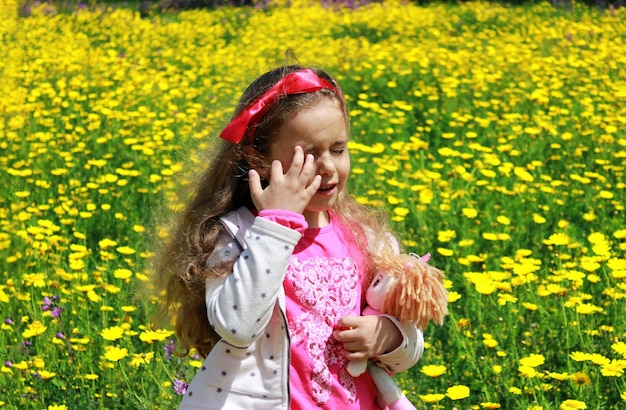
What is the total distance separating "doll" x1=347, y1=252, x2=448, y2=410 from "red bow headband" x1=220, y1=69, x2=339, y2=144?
342 millimetres

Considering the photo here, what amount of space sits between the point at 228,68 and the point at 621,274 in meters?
4.28

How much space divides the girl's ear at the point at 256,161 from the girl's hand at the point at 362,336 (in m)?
0.29

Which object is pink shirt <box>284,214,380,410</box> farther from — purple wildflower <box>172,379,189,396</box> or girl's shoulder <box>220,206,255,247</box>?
purple wildflower <box>172,379,189,396</box>

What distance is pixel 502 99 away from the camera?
5395 millimetres

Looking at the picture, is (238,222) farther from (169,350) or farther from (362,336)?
(169,350)

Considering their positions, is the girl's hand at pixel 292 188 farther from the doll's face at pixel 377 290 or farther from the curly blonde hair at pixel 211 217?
the doll's face at pixel 377 290

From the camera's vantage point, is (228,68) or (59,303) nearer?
(59,303)

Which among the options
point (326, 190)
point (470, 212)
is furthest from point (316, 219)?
point (470, 212)

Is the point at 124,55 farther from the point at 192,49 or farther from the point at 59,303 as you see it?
the point at 59,303

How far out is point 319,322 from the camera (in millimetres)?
1687

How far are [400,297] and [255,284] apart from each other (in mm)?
290

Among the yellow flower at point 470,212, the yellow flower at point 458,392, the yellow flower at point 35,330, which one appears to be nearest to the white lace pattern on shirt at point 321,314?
the yellow flower at point 458,392

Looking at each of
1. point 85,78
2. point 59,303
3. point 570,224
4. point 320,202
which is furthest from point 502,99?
point 320,202

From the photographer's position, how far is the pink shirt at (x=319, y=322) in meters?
1.66
